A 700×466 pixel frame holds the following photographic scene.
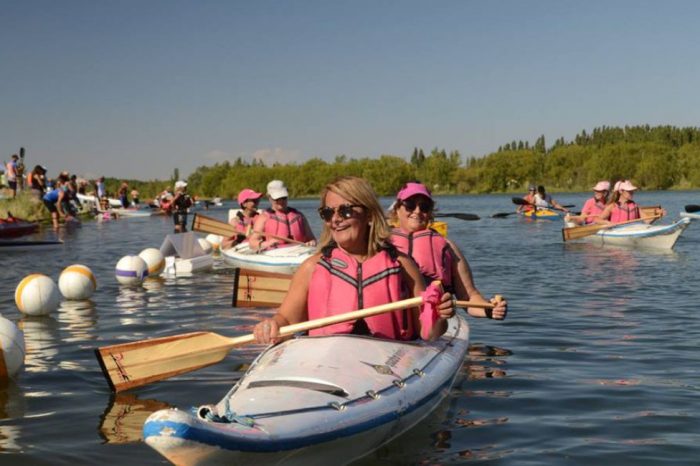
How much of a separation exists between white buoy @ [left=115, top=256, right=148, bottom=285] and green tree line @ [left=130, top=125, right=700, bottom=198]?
355ft

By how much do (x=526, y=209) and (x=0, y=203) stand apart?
22303mm

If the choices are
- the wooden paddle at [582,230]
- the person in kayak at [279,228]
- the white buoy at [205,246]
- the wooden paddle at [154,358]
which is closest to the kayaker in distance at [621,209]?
the wooden paddle at [582,230]

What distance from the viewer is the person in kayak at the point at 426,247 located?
7441 millimetres

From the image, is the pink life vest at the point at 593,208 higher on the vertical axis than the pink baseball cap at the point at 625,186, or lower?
lower

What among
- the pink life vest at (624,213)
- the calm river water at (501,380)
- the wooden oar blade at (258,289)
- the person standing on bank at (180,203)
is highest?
the person standing on bank at (180,203)

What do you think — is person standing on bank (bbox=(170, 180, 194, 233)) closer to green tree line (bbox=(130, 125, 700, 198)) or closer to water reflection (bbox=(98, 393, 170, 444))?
water reflection (bbox=(98, 393, 170, 444))

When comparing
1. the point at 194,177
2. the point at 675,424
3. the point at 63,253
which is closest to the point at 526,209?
the point at 63,253

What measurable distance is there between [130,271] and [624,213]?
13469 mm

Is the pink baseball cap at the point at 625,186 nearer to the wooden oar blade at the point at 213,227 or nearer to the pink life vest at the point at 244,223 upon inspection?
the pink life vest at the point at 244,223

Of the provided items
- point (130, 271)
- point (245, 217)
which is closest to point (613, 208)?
point (245, 217)

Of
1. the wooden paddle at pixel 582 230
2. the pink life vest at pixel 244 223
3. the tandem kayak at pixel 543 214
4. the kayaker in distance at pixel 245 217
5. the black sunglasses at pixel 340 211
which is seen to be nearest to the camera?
the black sunglasses at pixel 340 211

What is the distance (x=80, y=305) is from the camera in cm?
1254

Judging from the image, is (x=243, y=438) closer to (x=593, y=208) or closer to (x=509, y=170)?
(x=593, y=208)

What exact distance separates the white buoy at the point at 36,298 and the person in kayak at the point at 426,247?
19.2 ft
